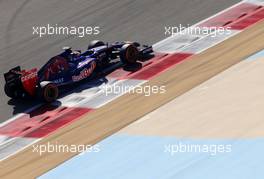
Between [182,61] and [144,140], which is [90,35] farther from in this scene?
[144,140]

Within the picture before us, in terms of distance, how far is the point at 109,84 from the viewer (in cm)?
1897

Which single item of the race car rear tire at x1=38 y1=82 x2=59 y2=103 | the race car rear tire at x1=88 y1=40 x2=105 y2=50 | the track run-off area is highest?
the race car rear tire at x1=88 y1=40 x2=105 y2=50

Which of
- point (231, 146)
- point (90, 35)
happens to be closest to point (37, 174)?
point (231, 146)

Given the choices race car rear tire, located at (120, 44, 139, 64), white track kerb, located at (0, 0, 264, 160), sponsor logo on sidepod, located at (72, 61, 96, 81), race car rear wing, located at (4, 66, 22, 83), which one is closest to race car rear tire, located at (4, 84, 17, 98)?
race car rear wing, located at (4, 66, 22, 83)

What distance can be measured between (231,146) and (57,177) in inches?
154

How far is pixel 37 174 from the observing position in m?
14.8

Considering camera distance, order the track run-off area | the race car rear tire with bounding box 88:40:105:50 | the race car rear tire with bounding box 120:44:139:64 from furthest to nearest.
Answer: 1. the race car rear tire with bounding box 88:40:105:50
2. the race car rear tire with bounding box 120:44:139:64
3. the track run-off area

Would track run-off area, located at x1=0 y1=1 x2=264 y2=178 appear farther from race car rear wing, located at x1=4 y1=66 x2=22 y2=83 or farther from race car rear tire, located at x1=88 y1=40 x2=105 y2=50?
race car rear tire, located at x1=88 y1=40 x2=105 y2=50

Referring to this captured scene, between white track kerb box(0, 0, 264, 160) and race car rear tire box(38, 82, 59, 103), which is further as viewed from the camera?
race car rear tire box(38, 82, 59, 103)

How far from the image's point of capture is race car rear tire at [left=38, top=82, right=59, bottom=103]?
59.1ft

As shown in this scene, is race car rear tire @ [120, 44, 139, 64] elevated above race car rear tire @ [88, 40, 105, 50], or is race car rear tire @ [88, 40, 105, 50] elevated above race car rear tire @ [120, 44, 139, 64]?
race car rear tire @ [88, 40, 105, 50]

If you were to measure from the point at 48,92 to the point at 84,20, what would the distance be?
17.7 ft

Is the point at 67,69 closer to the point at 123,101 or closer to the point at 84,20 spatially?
the point at 123,101

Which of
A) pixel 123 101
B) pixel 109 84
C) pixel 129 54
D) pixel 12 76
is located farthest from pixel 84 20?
pixel 123 101
